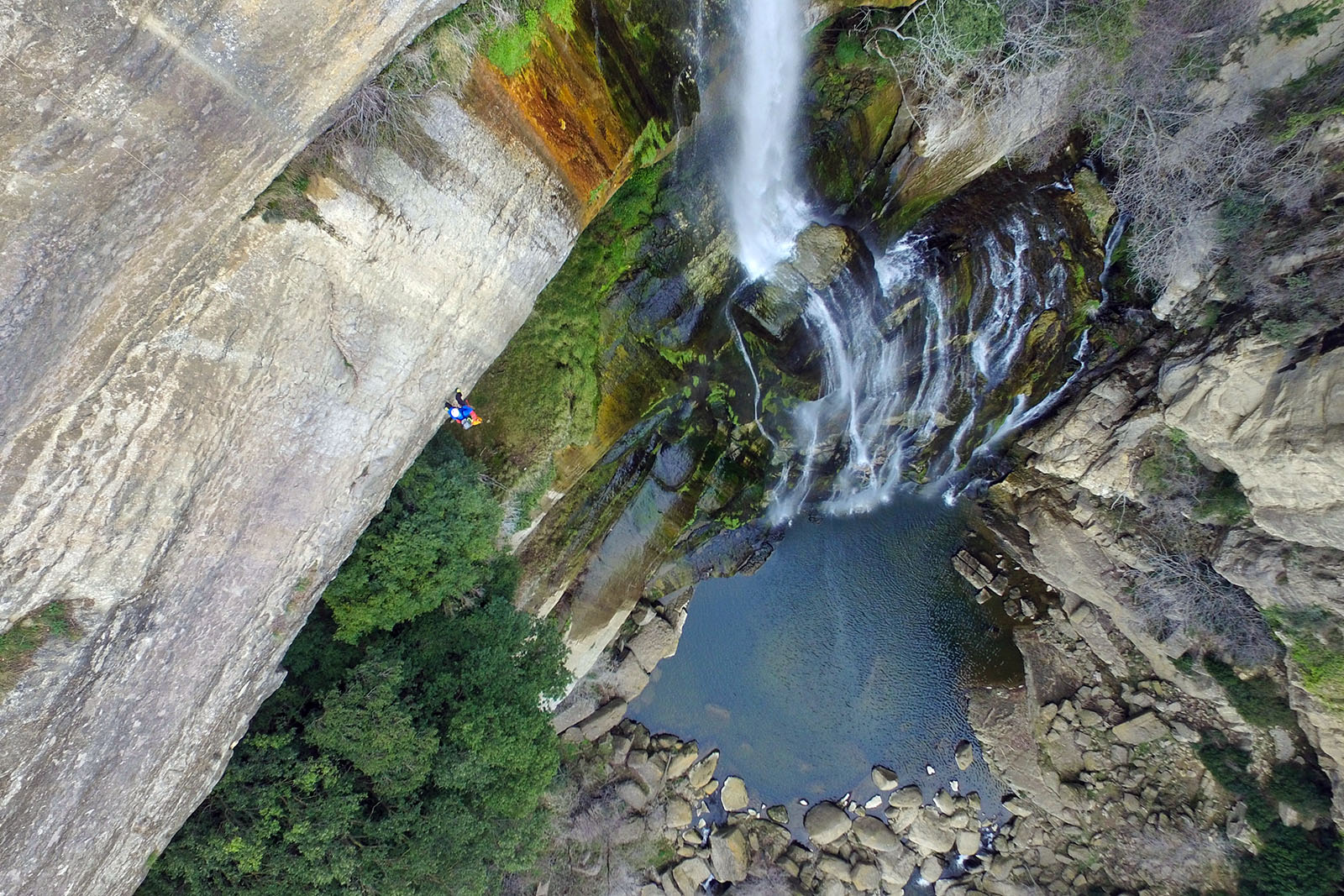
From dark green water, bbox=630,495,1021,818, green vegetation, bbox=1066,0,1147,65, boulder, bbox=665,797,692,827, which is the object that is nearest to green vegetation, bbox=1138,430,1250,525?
dark green water, bbox=630,495,1021,818

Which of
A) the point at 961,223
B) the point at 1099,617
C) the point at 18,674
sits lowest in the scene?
the point at 18,674

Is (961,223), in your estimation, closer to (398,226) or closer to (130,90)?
(398,226)

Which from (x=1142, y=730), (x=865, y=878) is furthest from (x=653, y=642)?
(x=1142, y=730)

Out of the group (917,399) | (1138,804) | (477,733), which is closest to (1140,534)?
(917,399)

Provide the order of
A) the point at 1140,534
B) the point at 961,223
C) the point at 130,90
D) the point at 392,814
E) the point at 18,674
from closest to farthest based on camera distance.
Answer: the point at 130,90 < the point at 18,674 < the point at 392,814 < the point at 961,223 < the point at 1140,534

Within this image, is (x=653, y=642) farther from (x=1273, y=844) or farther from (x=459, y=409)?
(x=1273, y=844)

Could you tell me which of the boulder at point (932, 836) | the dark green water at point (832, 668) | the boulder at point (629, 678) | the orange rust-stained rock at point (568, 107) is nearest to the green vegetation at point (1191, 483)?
the dark green water at point (832, 668)
